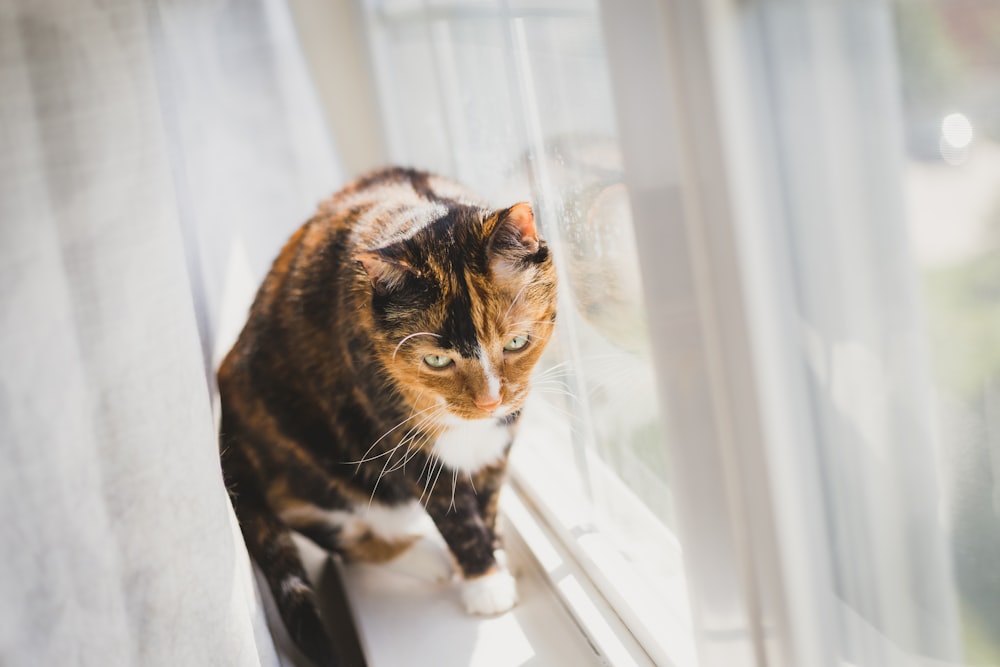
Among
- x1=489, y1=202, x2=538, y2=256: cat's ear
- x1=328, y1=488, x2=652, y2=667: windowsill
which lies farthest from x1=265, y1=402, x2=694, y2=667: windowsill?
x1=489, y1=202, x2=538, y2=256: cat's ear

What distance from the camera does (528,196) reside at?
3.57 feet

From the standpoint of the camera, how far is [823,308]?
585 millimetres

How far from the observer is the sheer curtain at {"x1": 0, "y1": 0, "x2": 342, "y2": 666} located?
60cm

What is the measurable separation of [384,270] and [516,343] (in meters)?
0.19

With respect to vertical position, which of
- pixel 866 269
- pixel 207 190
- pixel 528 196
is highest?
pixel 207 190

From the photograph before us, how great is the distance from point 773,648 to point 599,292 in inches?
18.5

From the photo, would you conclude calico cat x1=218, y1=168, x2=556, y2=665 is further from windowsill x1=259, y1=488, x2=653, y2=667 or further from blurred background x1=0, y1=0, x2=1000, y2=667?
blurred background x1=0, y1=0, x2=1000, y2=667

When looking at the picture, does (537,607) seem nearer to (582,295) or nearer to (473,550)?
(473,550)

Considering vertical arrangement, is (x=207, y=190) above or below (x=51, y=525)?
above

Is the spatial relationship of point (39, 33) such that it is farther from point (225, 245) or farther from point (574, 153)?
point (225, 245)

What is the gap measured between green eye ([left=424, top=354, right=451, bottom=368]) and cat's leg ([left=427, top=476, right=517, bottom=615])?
224 mm

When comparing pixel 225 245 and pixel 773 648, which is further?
pixel 225 245

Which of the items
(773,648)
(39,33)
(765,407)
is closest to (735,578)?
(773,648)

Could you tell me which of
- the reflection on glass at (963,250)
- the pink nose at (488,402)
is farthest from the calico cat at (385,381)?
the reflection on glass at (963,250)
